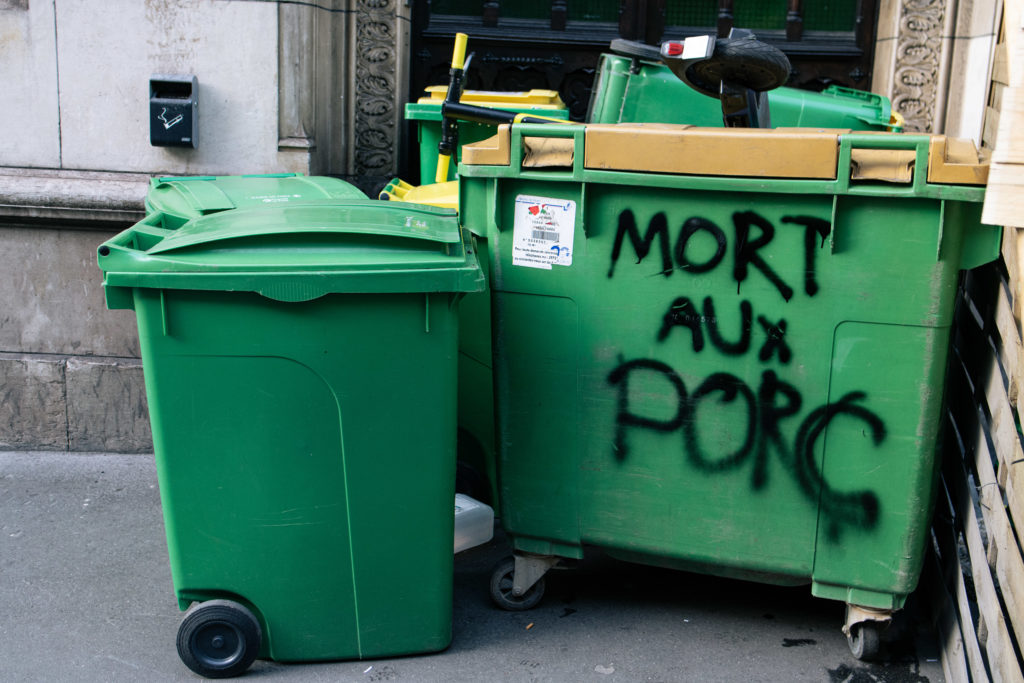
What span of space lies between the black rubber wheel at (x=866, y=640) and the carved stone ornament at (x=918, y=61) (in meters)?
2.94

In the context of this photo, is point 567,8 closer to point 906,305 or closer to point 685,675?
Answer: point 906,305

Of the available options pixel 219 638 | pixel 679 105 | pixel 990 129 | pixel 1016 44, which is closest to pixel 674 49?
pixel 679 105

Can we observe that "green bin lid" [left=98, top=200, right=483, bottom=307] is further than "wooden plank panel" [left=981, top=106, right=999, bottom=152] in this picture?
No

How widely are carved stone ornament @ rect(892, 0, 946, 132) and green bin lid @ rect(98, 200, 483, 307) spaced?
3.11m

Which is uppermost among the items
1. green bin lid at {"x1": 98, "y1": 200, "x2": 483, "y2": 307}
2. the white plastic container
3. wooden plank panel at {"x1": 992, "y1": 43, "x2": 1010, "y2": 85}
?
wooden plank panel at {"x1": 992, "y1": 43, "x2": 1010, "y2": 85}

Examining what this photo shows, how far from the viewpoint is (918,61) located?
507cm

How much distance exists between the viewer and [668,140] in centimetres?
287

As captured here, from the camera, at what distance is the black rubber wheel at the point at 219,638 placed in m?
2.87

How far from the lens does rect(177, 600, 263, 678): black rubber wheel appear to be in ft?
9.42

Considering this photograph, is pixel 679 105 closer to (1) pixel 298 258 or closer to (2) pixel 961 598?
(1) pixel 298 258

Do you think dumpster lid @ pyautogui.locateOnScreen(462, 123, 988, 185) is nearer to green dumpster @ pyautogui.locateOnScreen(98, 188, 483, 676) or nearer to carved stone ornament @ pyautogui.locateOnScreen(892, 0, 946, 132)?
green dumpster @ pyautogui.locateOnScreen(98, 188, 483, 676)

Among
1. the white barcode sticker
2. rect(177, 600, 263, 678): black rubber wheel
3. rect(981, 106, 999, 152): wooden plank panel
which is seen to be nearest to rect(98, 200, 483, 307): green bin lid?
the white barcode sticker

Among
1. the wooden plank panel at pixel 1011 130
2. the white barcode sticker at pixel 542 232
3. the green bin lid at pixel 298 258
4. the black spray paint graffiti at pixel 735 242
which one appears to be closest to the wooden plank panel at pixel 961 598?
the black spray paint graffiti at pixel 735 242

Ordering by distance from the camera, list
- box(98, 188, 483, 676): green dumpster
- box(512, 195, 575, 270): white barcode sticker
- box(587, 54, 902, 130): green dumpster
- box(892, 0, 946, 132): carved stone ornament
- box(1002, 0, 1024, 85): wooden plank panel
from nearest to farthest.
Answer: box(1002, 0, 1024, 85): wooden plank panel, box(98, 188, 483, 676): green dumpster, box(512, 195, 575, 270): white barcode sticker, box(587, 54, 902, 130): green dumpster, box(892, 0, 946, 132): carved stone ornament
